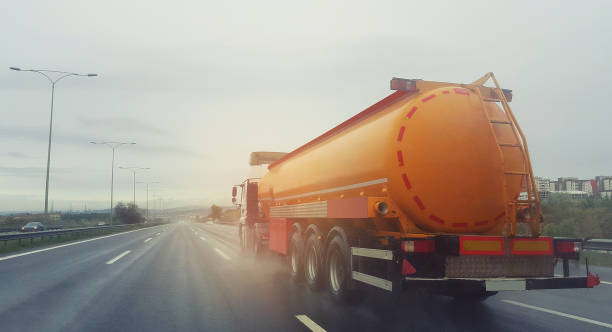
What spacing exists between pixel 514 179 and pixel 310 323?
11.2ft

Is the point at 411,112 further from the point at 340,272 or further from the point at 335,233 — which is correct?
the point at 340,272

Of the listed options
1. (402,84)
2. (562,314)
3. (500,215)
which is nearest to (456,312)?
(562,314)

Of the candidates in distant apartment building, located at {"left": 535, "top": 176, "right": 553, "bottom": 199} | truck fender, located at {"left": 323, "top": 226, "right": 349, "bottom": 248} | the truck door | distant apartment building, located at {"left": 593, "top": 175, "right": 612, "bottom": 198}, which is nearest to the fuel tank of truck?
distant apartment building, located at {"left": 535, "top": 176, "right": 553, "bottom": 199}

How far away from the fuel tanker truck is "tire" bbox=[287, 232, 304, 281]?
2.39 meters

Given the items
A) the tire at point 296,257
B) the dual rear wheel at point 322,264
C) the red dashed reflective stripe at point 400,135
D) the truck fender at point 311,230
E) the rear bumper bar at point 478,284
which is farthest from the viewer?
the tire at point 296,257

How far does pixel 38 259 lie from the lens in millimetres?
14477

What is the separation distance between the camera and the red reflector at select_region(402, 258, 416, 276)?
556 centimetres

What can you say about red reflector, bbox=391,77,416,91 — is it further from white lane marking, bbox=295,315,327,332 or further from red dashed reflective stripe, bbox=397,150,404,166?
white lane marking, bbox=295,315,327,332

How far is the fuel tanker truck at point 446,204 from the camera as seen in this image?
565 centimetres

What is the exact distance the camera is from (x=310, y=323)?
5.98 m

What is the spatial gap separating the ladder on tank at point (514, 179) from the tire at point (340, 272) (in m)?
2.38

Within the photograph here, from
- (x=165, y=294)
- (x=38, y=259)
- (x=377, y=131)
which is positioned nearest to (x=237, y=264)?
(x=165, y=294)

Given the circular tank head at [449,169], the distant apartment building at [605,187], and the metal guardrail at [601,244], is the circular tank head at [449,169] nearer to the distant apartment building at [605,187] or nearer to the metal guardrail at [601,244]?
the metal guardrail at [601,244]

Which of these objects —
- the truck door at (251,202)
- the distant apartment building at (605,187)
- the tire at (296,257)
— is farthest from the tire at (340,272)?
the distant apartment building at (605,187)
